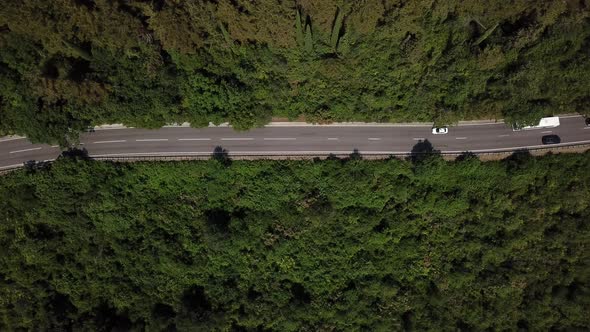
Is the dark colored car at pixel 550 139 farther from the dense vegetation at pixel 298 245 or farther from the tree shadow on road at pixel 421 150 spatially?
the tree shadow on road at pixel 421 150

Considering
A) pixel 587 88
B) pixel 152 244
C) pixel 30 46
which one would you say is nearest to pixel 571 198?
pixel 587 88

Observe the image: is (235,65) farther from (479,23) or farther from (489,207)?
(489,207)

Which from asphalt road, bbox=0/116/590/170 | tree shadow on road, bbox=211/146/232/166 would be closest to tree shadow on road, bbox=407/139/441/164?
asphalt road, bbox=0/116/590/170

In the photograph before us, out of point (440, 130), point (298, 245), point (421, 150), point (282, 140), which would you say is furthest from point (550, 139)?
point (298, 245)

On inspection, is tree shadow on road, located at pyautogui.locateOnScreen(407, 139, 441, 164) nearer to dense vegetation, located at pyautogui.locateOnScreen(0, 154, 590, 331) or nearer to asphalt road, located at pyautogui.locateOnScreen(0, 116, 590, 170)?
asphalt road, located at pyautogui.locateOnScreen(0, 116, 590, 170)

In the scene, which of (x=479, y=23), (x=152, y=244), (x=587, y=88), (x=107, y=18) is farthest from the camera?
(x=152, y=244)

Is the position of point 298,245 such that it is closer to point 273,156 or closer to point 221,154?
point 273,156

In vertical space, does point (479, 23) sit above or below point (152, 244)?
above
